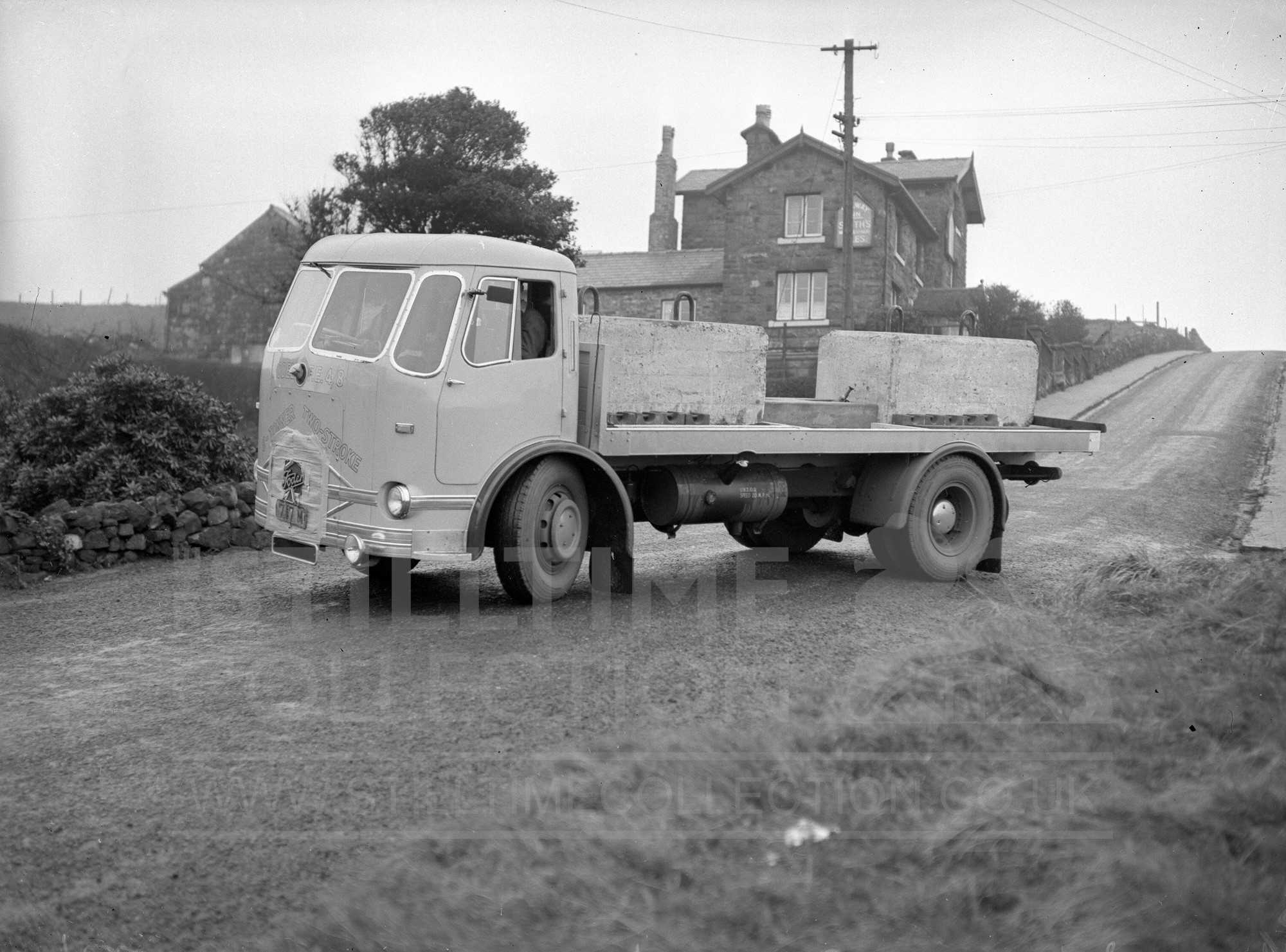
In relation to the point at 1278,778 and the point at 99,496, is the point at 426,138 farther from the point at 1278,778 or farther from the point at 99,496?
the point at 1278,778

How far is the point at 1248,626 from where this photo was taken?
5.22 metres

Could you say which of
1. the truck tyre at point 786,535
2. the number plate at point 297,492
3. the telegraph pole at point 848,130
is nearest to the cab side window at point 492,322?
the number plate at point 297,492

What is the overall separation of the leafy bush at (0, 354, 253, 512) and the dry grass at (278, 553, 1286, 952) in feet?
24.7

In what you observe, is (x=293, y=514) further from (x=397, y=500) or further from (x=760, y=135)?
(x=760, y=135)

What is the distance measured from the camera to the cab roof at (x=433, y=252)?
793 centimetres

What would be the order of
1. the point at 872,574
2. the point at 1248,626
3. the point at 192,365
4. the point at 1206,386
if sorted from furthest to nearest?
the point at 1206,386 < the point at 192,365 < the point at 872,574 < the point at 1248,626

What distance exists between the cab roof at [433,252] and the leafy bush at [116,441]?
3620 mm

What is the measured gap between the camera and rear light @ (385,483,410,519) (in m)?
7.54

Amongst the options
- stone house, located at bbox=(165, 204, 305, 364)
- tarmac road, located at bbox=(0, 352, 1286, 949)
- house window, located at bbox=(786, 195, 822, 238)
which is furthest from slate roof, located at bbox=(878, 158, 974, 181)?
tarmac road, located at bbox=(0, 352, 1286, 949)

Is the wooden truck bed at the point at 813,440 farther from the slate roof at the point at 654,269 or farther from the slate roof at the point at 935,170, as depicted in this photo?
the slate roof at the point at 935,170

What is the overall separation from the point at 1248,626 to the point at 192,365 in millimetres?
16973

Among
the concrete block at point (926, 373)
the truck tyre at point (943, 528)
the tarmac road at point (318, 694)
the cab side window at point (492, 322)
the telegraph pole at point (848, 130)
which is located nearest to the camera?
the tarmac road at point (318, 694)

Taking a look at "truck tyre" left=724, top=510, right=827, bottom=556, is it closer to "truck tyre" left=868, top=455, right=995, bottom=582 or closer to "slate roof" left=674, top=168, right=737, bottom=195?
"truck tyre" left=868, top=455, right=995, bottom=582

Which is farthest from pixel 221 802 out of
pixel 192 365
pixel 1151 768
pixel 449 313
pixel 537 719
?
pixel 192 365
